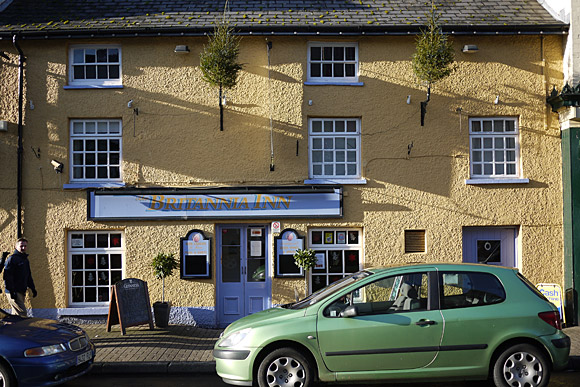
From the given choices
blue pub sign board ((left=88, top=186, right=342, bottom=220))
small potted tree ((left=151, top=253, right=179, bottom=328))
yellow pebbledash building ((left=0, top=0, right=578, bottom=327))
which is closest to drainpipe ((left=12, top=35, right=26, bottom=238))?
yellow pebbledash building ((left=0, top=0, right=578, bottom=327))

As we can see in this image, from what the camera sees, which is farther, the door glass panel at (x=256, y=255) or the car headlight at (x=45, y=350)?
the door glass panel at (x=256, y=255)

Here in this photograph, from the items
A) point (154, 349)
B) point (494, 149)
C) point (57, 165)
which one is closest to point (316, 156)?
point (494, 149)

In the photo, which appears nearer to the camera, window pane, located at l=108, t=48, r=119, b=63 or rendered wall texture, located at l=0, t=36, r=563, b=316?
rendered wall texture, located at l=0, t=36, r=563, b=316

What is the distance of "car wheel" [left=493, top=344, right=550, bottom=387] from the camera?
697cm

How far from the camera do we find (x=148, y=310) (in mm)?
11172

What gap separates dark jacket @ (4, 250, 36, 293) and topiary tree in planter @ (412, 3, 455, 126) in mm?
8058

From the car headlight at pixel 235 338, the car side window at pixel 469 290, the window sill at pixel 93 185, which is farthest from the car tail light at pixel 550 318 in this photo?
the window sill at pixel 93 185

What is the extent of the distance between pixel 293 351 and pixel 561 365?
327 cm

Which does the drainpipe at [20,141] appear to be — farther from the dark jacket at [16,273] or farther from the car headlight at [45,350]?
the car headlight at [45,350]

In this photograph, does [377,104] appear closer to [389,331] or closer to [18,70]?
[389,331]

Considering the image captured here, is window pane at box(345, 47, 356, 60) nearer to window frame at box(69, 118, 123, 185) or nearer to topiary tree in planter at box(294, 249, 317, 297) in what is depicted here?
topiary tree in planter at box(294, 249, 317, 297)

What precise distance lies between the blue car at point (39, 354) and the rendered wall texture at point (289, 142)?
13.8ft

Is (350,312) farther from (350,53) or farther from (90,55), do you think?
(90,55)

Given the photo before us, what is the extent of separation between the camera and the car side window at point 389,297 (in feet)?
23.2
